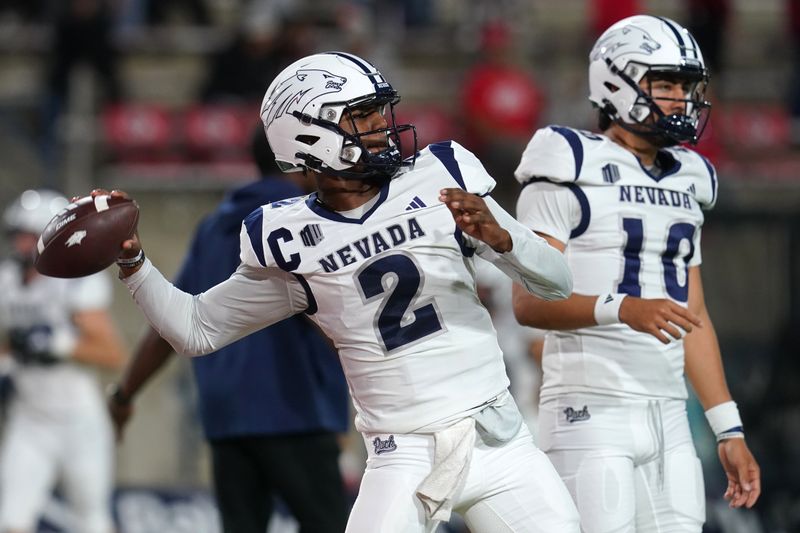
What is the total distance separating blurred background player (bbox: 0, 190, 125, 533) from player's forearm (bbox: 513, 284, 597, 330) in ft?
11.2

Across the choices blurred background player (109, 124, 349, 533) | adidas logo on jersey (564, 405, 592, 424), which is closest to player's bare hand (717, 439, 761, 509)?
adidas logo on jersey (564, 405, 592, 424)

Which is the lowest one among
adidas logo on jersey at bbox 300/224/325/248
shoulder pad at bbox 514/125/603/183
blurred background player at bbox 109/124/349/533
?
blurred background player at bbox 109/124/349/533

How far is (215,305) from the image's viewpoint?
11.3ft

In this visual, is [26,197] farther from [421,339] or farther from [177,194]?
[421,339]

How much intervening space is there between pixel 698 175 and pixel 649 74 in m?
0.34

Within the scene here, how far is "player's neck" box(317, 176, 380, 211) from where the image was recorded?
11.1 feet

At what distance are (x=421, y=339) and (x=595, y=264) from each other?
73cm

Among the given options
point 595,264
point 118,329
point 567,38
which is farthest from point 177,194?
point 595,264

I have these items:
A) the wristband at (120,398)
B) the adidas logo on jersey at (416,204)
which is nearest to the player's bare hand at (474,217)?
the adidas logo on jersey at (416,204)

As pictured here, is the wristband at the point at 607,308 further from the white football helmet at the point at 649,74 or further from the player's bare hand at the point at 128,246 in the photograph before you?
the player's bare hand at the point at 128,246

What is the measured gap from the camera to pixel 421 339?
327 cm

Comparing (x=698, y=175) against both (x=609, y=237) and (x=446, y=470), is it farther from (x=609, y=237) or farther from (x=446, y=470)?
(x=446, y=470)

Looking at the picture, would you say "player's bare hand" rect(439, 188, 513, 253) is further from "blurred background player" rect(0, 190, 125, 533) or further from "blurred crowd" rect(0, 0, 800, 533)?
"blurred crowd" rect(0, 0, 800, 533)

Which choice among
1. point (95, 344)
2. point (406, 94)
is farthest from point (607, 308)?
point (406, 94)
